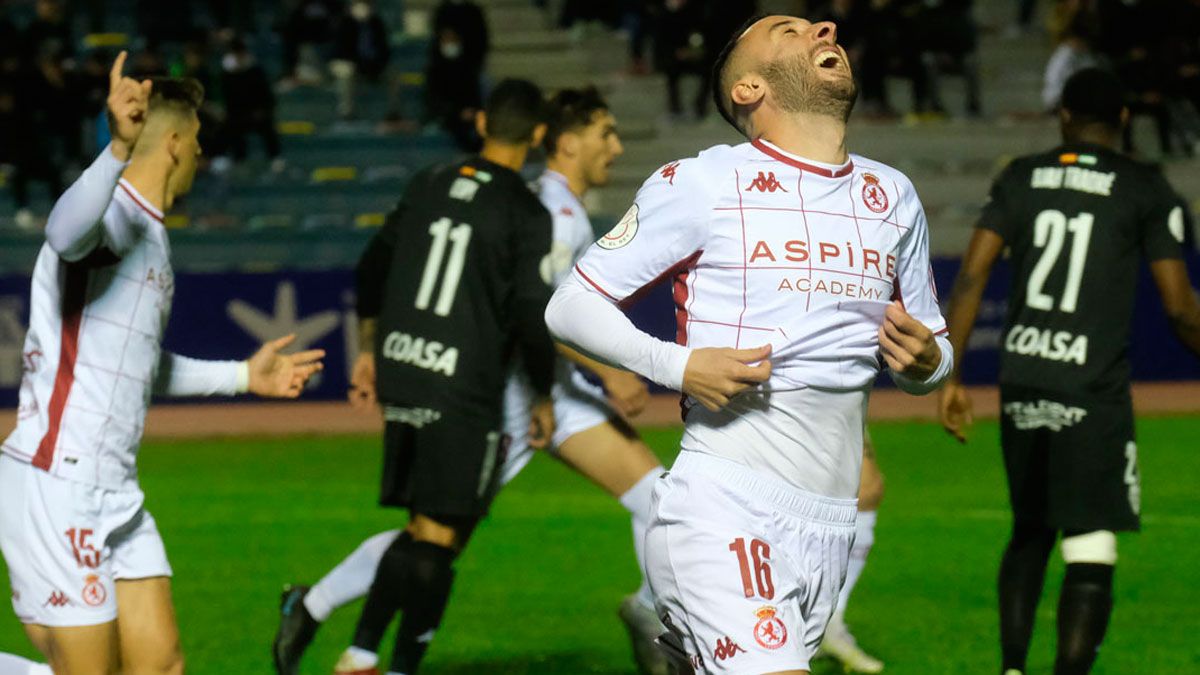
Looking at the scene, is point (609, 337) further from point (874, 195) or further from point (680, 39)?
point (680, 39)

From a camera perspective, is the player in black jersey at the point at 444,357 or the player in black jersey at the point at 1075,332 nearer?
the player in black jersey at the point at 1075,332

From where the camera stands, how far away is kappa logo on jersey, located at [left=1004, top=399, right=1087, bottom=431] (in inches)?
246

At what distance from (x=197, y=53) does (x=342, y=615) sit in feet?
45.9

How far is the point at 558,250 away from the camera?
293 inches

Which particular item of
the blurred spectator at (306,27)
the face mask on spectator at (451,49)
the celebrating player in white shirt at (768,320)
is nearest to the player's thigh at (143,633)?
the celebrating player in white shirt at (768,320)

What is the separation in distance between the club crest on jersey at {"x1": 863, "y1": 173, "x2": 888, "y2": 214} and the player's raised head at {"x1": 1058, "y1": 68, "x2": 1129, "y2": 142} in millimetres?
2315

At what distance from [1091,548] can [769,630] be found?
2.58 metres

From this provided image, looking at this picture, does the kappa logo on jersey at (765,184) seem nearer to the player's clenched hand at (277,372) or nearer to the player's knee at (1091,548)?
the player's clenched hand at (277,372)

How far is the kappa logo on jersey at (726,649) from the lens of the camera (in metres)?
4.03

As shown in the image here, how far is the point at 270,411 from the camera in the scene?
60.0ft

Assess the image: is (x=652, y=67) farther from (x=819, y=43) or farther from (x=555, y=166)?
(x=819, y=43)

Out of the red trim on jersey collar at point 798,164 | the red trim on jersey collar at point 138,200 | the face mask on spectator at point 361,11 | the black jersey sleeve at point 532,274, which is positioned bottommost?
the face mask on spectator at point 361,11

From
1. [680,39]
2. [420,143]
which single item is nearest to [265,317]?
[420,143]

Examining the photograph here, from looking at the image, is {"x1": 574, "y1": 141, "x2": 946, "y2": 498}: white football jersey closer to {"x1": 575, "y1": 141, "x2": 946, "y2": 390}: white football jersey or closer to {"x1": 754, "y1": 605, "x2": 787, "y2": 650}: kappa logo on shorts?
{"x1": 575, "y1": 141, "x2": 946, "y2": 390}: white football jersey
